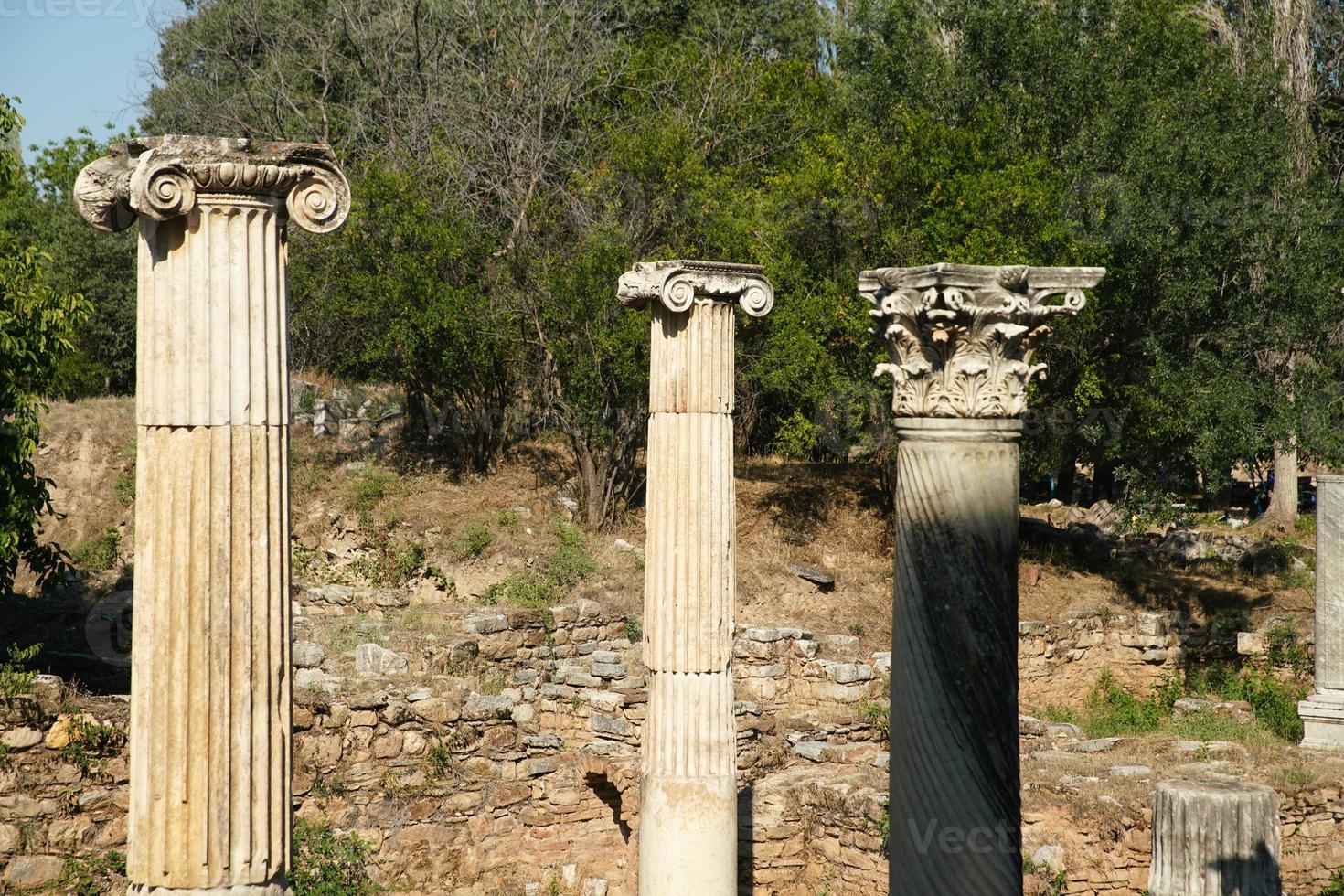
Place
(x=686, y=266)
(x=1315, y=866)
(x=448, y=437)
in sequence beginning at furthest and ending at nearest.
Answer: (x=448, y=437)
(x=1315, y=866)
(x=686, y=266)

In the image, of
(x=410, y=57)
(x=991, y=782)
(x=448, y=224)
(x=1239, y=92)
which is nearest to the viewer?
(x=991, y=782)

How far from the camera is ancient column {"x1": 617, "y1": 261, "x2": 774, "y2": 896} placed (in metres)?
8.16

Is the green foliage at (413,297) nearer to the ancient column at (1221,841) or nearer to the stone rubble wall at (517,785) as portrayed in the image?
the stone rubble wall at (517,785)

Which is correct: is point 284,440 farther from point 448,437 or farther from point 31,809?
point 448,437

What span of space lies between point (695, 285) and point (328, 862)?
548 centimetres

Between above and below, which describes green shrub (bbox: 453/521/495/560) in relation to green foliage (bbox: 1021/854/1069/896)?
above

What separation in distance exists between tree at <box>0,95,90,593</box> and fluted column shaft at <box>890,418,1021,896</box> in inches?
384

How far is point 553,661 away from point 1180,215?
10.3m

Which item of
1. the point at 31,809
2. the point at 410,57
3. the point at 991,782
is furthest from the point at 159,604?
the point at 410,57

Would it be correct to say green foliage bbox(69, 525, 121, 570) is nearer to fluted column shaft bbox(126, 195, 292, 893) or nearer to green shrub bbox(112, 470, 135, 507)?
green shrub bbox(112, 470, 135, 507)

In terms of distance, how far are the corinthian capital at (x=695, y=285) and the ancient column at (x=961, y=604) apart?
8.03ft

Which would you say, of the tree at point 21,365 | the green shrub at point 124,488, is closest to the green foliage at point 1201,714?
the tree at point 21,365

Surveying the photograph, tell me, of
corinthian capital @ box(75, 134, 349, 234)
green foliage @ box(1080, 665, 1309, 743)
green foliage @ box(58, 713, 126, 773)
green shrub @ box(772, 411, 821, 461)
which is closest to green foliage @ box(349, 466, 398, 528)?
green shrub @ box(772, 411, 821, 461)

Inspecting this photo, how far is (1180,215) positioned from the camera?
58.9 feet
